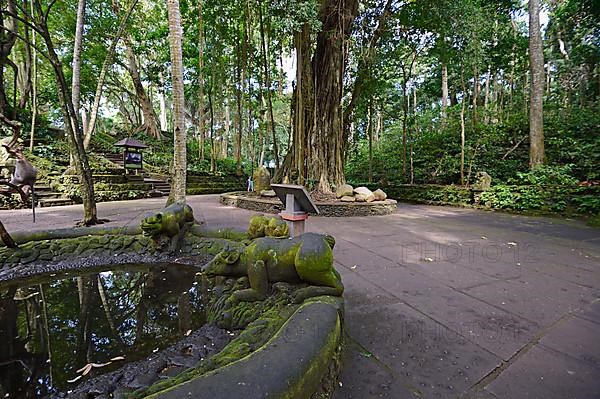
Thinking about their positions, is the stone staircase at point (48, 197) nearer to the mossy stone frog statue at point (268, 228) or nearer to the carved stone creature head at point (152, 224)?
the carved stone creature head at point (152, 224)

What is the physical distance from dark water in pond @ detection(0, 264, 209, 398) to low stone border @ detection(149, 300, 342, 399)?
97 centimetres

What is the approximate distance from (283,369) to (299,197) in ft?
6.01

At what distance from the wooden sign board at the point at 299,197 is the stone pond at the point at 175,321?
37cm

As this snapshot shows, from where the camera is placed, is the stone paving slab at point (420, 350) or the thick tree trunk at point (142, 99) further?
the thick tree trunk at point (142, 99)

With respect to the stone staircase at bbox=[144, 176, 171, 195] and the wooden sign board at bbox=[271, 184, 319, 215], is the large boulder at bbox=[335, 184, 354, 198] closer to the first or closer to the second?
the wooden sign board at bbox=[271, 184, 319, 215]

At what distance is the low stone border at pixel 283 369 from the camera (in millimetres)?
788

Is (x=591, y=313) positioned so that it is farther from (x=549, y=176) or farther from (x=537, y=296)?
(x=549, y=176)

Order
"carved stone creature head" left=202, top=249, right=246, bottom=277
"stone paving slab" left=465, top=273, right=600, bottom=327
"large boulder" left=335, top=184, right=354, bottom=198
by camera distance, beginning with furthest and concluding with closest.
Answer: "large boulder" left=335, top=184, right=354, bottom=198, "stone paving slab" left=465, top=273, right=600, bottom=327, "carved stone creature head" left=202, top=249, right=246, bottom=277

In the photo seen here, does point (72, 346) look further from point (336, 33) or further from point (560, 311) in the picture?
point (336, 33)

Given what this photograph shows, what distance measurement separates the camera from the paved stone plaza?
1.28 m

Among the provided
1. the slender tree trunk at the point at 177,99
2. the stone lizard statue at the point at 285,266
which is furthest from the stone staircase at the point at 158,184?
the stone lizard statue at the point at 285,266

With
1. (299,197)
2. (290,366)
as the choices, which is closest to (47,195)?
(299,197)

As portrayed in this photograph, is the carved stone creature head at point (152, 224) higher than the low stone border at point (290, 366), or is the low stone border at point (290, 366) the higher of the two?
the carved stone creature head at point (152, 224)

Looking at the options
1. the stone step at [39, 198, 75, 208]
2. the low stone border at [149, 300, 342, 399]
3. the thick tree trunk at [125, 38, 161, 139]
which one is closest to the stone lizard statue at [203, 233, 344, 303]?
the low stone border at [149, 300, 342, 399]
